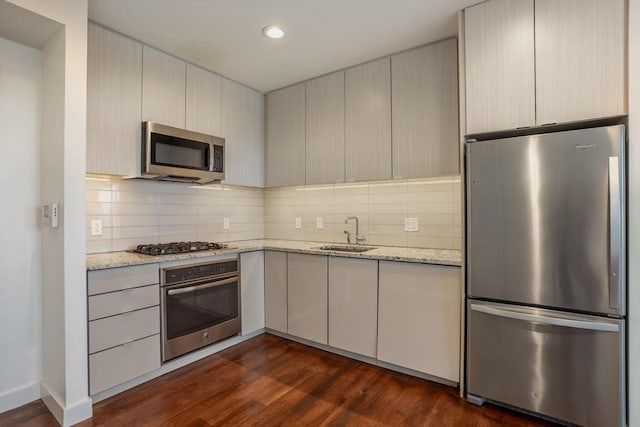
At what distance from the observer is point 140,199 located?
269 cm

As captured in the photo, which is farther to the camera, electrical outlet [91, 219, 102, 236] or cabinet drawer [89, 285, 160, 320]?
electrical outlet [91, 219, 102, 236]

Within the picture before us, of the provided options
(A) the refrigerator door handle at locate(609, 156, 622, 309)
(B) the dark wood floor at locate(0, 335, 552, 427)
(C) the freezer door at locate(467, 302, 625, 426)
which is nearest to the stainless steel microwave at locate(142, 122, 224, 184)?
(B) the dark wood floor at locate(0, 335, 552, 427)

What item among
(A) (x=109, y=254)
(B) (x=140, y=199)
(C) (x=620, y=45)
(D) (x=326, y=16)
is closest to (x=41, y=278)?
(A) (x=109, y=254)

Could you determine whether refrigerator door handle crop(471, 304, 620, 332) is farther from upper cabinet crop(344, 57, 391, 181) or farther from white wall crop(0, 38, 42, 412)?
white wall crop(0, 38, 42, 412)

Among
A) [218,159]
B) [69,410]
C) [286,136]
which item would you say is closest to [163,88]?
[218,159]

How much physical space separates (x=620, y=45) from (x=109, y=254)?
10.7 ft

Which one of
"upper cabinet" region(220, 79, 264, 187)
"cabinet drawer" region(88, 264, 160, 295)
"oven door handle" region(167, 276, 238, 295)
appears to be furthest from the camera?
"upper cabinet" region(220, 79, 264, 187)

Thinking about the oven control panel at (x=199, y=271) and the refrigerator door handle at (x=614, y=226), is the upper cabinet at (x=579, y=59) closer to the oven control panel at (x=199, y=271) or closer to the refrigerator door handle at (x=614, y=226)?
the refrigerator door handle at (x=614, y=226)

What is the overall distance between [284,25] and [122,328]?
2212mm

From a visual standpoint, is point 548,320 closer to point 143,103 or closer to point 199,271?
point 199,271

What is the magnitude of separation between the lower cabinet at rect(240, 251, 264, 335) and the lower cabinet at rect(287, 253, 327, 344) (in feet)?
0.99

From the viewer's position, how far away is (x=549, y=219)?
1733 mm

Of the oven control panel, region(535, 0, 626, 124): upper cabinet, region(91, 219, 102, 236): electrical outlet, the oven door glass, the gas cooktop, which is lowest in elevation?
the oven door glass

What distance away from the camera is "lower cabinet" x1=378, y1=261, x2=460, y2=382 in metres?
2.13
